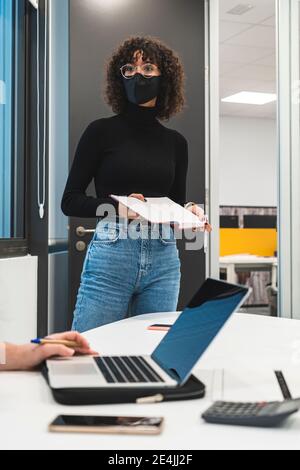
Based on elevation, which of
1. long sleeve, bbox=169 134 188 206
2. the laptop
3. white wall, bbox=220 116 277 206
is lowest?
the laptop

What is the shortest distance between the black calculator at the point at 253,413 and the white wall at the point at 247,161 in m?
6.67

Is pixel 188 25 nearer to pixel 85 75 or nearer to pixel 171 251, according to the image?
pixel 85 75

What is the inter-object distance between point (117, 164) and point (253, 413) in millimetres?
1095

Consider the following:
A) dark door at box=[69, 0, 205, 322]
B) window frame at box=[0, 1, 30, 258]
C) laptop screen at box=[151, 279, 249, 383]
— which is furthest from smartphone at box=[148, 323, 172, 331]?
dark door at box=[69, 0, 205, 322]

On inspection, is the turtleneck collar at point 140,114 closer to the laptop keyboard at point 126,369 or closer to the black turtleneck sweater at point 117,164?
the black turtleneck sweater at point 117,164

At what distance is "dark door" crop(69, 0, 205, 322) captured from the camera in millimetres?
2660

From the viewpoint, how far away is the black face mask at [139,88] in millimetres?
1695

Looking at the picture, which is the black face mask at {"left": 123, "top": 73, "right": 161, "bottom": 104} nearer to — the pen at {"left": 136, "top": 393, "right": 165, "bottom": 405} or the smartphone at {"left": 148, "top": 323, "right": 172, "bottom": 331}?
the smartphone at {"left": 148, "top": 323, "right": 172, "bottom": 331}

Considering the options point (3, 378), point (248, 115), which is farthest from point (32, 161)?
point (248, 115)

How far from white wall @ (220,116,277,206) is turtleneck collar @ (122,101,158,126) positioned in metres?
5.57

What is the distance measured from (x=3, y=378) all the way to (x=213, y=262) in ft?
7.29

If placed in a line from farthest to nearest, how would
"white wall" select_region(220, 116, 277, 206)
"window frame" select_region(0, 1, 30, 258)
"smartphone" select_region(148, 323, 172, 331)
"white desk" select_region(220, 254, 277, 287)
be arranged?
"white wall" select_region(220, 116, 277, 206) → "white desk" select_region(220, 254, 277, 287) → "window frame" select_region(0, 1, 30, 258) → "smartphone" select_region(148, 323, 172, 331)

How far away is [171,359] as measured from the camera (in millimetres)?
799

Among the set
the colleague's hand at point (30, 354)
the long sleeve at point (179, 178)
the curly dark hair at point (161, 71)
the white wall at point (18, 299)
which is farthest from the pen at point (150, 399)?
the white wall at point (18, 299)
